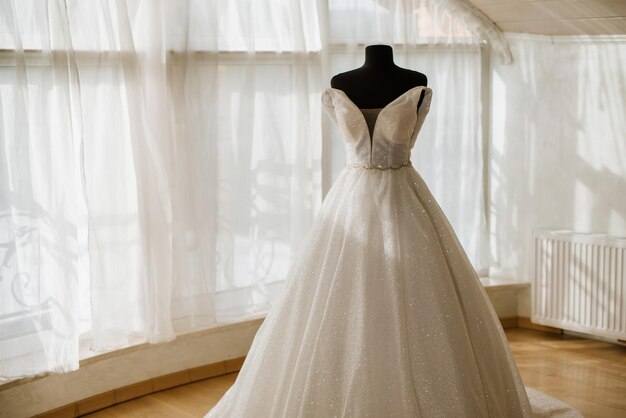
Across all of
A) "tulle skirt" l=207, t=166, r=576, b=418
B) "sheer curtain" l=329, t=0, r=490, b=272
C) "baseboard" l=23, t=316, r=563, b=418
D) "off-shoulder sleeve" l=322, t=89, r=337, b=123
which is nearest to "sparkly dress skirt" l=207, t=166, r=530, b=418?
"tulle skirt" l=207, t=166, r=576, b=418

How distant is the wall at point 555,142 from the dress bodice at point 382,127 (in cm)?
174

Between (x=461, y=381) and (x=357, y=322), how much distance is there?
1.25 feet

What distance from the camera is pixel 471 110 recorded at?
15.1ft

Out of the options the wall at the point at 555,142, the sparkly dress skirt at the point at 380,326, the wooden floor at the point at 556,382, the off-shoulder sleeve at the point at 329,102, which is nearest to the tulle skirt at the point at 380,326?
the sparkly dress skirt at the point at 380,326

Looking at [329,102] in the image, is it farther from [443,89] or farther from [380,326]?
[443,89]

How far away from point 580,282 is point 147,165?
7.74 ft

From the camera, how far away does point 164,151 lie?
11.7 ft

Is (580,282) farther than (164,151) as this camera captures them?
Yes

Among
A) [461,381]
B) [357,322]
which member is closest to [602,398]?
[461,381]

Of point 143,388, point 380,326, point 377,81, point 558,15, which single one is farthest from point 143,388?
point 558,15

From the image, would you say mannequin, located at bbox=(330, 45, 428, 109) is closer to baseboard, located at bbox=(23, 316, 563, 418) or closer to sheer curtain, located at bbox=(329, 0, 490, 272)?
sheer curtain, located at bbox=(329, 0, 490, 272)

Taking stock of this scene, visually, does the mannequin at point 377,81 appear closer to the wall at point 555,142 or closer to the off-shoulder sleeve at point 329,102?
the off-shoulder sleeve at point 329,102

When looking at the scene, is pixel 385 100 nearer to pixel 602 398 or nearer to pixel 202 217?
pixel 202 217

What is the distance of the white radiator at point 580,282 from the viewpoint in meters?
4.17
